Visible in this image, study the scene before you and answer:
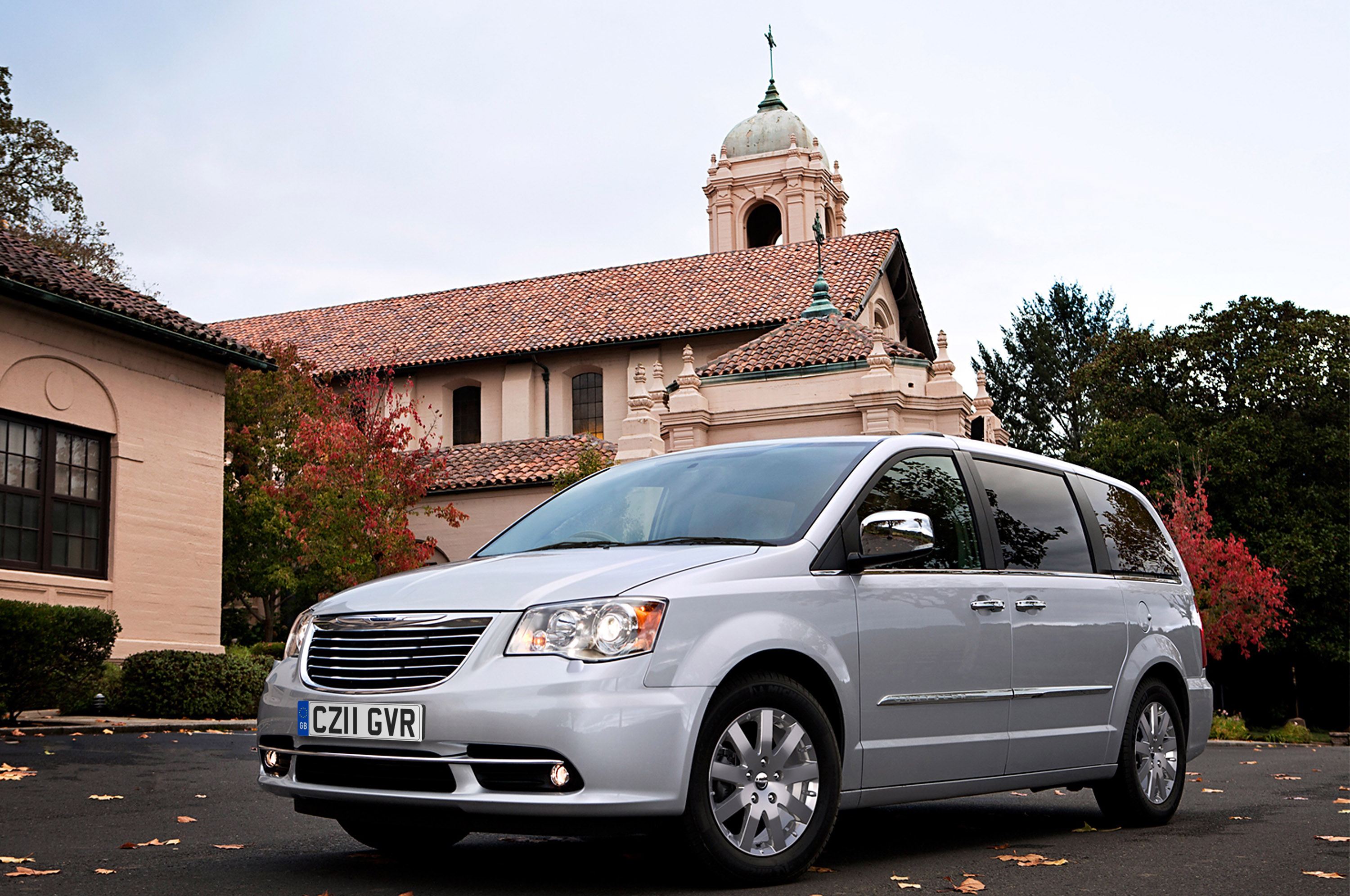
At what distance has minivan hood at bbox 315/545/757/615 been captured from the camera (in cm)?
496

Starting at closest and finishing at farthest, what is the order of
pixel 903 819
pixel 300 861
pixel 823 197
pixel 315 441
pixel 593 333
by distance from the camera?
pixel 300 861
pixel 903 819
pixel 315 441
pixel 593 333
pixel 823 197

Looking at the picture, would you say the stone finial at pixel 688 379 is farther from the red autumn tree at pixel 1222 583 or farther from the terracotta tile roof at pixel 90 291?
the red autumn tree at pixel 1222 583

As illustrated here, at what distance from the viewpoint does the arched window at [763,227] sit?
48812mm

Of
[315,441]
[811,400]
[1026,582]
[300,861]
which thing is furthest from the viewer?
[315,441]

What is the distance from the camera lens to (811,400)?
24594mm

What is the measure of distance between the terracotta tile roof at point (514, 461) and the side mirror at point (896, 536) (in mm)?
24397

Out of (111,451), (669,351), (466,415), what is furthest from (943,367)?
(466,415)

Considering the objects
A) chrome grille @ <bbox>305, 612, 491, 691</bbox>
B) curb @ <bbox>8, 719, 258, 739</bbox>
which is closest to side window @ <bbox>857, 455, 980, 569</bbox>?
chrome grille @ <bbox>305, 612, 491, 691</bbox>

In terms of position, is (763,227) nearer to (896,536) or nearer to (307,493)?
(307,493)

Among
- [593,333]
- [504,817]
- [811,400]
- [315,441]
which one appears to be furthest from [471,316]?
[504,817]

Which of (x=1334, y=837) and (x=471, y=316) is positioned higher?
(x=471, y=316)

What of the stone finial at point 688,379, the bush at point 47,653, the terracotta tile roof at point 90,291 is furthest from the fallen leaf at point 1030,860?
the stone finial at point 688,379

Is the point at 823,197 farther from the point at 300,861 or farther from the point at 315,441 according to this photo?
the point at 300,861

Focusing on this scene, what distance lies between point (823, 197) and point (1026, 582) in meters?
42.2
